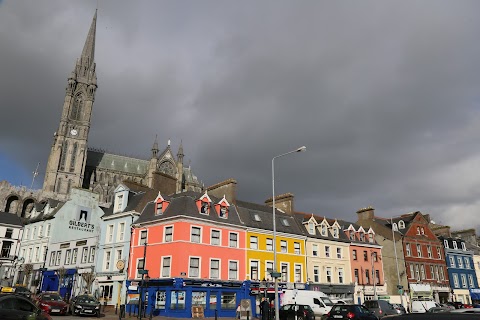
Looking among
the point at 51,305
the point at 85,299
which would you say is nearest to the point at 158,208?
the point at 85,299

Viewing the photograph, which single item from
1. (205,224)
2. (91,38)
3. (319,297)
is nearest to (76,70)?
(91,38)

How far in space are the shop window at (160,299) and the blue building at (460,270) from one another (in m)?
48.9

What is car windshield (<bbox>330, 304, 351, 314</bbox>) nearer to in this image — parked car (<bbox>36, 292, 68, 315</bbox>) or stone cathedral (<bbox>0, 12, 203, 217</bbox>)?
parked car (<bbox>36, 292, 68, 315</bbox>)

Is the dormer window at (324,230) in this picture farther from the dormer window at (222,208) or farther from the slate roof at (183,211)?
the dormer window at (222,208)

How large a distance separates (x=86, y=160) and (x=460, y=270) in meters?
110

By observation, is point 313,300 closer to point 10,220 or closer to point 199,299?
point 199,299

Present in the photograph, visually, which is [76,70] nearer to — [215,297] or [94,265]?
[94,265]

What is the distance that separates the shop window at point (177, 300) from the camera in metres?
32.7

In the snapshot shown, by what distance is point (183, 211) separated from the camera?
3572 centimetres

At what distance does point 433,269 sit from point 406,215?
9211mm

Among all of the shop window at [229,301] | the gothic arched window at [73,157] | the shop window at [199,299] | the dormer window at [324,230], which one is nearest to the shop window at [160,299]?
the shop window at [199,299]

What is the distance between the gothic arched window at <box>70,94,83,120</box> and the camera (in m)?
127

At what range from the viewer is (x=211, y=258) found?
118 feet

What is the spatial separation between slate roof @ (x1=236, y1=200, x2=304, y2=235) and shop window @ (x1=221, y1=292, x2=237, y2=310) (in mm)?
7524
